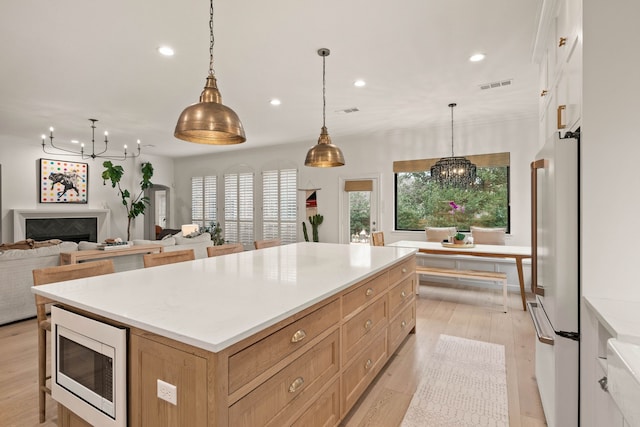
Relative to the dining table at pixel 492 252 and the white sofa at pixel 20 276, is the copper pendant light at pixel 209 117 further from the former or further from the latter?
the white sofa at pixel 20 276

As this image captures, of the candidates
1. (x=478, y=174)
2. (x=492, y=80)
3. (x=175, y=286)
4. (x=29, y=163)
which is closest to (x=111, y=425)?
(x=175, y=286)

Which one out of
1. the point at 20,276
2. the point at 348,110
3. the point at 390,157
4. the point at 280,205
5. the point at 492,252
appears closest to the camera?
the point at 20,276

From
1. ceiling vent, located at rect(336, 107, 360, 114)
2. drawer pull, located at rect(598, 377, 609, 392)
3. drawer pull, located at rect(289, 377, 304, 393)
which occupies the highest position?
ceiling vent, located at rect(336, 107, 360, 114)

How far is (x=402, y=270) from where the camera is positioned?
2818 mm

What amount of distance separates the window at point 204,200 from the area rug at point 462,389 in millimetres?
6997

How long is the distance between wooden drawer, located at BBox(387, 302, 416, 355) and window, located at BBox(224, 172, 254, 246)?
17.9 feet

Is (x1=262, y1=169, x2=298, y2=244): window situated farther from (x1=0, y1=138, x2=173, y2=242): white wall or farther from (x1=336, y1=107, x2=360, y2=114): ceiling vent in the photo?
(x1=0, y1=138, x2=173, y2=242): white wall

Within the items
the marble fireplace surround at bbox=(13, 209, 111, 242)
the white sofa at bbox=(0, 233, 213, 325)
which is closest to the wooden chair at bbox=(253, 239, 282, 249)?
the white sofa at bbox=(0, 233, 213, 325)

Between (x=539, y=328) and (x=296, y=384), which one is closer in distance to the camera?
(x=296, y=384)

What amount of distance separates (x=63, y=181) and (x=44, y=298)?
6622 millimetres

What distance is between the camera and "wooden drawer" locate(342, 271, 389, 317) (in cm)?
182

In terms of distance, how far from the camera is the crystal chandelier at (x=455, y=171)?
4.55 meters

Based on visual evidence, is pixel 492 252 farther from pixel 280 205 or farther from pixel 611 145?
pixel 280 205

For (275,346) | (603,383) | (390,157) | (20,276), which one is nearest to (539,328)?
(603,383)
